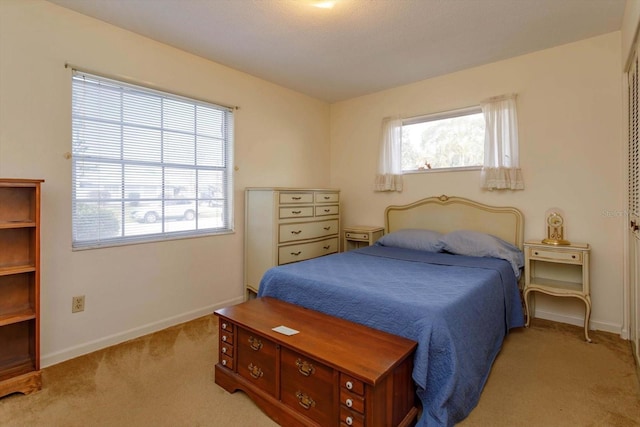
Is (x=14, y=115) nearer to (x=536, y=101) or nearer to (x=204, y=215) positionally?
(x=204, y=215)

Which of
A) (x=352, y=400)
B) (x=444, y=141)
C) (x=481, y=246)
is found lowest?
(x=352, y=400)

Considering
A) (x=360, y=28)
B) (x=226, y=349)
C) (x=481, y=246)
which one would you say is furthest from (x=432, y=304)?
(x=360, y=28)

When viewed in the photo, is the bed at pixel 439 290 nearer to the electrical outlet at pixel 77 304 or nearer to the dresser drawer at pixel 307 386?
the dresser drawer at pixel 307 386

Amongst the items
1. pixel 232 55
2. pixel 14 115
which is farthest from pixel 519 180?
pixel 14 115

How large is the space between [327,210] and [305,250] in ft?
1.93

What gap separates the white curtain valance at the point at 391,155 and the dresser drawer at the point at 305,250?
93cm

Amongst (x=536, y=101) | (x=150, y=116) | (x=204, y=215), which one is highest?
(x=536, y=101)

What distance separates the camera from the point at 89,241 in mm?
2455

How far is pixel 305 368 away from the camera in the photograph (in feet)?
5.08

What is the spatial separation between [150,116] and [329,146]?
2438 millimetres

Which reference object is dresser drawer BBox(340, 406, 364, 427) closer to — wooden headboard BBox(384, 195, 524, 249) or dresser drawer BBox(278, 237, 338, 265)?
dresser drawer BBox(278, 237, 338, 265)

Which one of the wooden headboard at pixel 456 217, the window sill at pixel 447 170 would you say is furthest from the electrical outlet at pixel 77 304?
the window sill at pixel 447 170

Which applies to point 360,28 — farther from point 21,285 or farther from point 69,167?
point 21,285

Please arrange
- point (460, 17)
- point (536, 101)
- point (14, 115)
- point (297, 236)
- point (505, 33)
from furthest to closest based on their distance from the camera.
Answer: 1. point (297, 236)
2. point (536, 101)
3. point (505, 33)
4. point (460, 17)
5. point (14, 115)
